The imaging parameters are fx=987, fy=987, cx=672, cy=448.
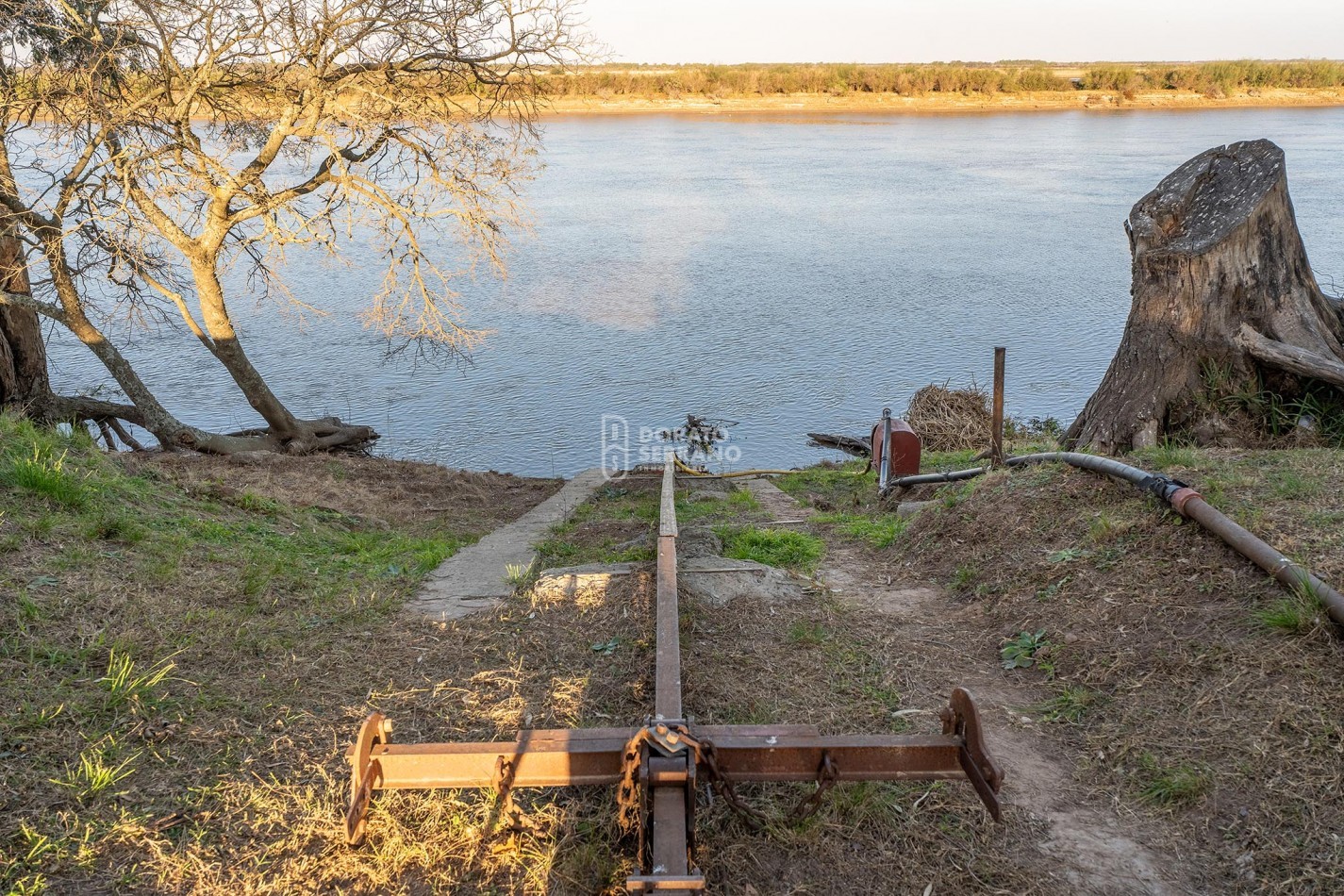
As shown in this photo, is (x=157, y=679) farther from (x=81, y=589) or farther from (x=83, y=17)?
(x=83, y=17)

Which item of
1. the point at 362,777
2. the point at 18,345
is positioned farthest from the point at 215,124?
the point at 362,777

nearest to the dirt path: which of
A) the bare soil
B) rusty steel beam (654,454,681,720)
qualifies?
rusty steel beam (654,454,681,720)

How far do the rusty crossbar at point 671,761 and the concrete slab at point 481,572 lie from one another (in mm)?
2140

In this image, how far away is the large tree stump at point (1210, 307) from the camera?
283 inches

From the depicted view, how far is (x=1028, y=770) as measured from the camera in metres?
3.65

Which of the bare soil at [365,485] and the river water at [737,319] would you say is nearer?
the bare soil at [365,485]

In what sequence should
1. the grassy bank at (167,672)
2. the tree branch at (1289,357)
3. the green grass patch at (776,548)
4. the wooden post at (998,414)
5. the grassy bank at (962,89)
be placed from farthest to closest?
the grassy bank at (962,89) → the wooden post at (998,414) → the tree branch at (1289,357) → the green grass patch at (776,548) → the grassy bank at (167,672)

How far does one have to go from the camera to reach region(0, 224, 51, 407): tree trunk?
36.9 feet

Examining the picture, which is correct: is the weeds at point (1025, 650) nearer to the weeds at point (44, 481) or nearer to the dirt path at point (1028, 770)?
the dirt path at point (1028, 770)

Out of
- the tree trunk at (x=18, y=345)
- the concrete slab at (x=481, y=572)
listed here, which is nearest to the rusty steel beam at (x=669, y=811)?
the concrete slab at (x=481, y=572)

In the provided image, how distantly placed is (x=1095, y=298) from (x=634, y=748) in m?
19.6

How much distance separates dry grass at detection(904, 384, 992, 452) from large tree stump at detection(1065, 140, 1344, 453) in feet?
20.6

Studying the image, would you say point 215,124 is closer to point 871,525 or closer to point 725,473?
point 725,473

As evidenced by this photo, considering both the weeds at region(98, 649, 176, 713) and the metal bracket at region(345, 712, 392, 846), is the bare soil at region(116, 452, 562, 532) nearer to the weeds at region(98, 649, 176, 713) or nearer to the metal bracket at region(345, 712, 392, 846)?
the weeds at region(98, 649, 176, 713)
